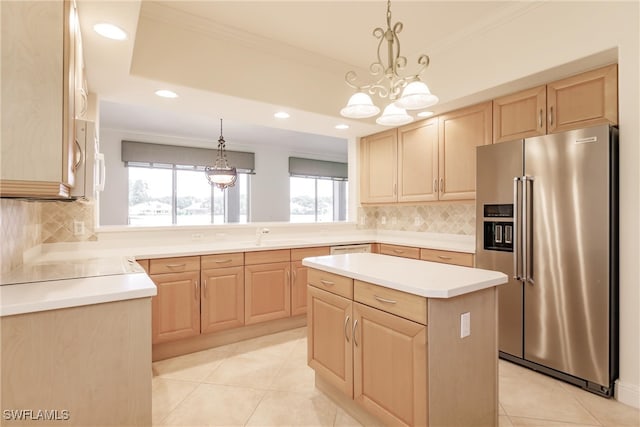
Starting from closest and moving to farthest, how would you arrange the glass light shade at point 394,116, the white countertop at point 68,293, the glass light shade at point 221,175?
the white countertop at point 68,293, the glass light shade at point 394,116, the glass light shade at point 221,175

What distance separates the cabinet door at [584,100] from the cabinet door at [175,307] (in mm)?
3132

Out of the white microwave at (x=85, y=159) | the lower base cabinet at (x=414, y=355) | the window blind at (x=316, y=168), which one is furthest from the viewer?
the window blind at (x=316, y=168)

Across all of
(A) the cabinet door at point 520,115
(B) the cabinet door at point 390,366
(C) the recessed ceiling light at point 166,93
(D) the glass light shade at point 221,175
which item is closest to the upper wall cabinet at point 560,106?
(A) the cabinet door at point 520,115

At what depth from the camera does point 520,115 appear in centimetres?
272

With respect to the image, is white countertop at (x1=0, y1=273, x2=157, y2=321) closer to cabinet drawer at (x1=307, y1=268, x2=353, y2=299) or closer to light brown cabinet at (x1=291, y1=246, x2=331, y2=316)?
cabinet drawer at (x1=307, y1=268, x2=353, y2=299)

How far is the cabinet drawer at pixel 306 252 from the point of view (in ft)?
10.8

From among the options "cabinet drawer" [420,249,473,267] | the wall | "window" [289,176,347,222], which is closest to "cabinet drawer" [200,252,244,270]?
"cabinet drawer" [420,249,473,267]

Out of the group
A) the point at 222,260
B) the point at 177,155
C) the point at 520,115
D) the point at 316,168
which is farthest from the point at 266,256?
the point at 316,168

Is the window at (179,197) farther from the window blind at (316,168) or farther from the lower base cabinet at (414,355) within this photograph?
the lower base cabinet at (414,355)

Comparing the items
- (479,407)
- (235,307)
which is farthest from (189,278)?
(479,407)

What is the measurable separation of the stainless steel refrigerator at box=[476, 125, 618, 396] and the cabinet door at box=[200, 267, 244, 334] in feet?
7.00

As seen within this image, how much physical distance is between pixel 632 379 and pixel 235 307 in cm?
284

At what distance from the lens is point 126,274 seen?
1660 mm

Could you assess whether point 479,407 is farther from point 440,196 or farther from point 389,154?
point 389,154
